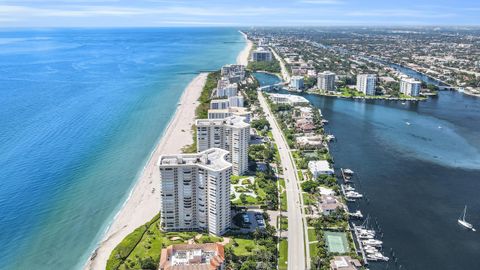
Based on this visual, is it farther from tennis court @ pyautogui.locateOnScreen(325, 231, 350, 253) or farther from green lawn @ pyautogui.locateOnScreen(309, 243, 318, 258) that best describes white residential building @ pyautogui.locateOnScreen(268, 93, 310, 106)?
green lawn @ pyautogui.locateOnScreen(309, 243, 318, 258)

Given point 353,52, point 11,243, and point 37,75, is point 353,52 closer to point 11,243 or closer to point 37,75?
point 37,75

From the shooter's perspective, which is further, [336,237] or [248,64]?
[248,64]

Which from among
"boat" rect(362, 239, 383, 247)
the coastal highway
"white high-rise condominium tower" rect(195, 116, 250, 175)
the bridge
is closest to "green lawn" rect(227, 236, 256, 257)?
the coastal highway

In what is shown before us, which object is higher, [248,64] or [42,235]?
[248,64]

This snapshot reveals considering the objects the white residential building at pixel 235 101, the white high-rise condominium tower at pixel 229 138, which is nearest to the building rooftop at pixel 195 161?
the white high-rise condominium tower at pixel 229 138

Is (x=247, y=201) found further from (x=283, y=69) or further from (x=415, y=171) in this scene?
(x=283, y=69)

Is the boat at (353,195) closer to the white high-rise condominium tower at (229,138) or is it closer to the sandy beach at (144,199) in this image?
the white high-rise condominium tower at (229,138)

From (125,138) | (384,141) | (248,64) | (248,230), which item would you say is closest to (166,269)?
(248,230)
